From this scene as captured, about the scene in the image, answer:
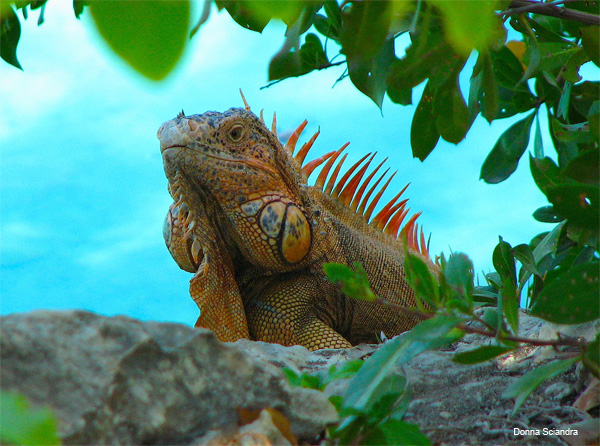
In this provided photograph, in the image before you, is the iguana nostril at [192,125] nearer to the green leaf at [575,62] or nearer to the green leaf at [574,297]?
the green leaf at [575,62]

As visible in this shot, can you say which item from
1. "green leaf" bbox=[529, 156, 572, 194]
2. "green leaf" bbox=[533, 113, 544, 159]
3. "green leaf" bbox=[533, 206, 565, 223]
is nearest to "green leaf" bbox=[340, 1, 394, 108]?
"green leaf" bbox=[529, 156, 572, 194]

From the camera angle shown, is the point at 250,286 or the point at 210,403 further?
the point at 250,286

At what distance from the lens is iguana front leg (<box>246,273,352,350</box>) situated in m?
3.97

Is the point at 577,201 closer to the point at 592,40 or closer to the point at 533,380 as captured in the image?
the point at 533,380

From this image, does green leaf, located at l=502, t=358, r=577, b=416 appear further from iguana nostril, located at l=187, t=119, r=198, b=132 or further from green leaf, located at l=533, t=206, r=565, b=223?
iguana nostril, located at l=187, t=119, r=198, b=132

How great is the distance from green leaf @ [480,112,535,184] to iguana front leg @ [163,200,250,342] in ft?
5.79

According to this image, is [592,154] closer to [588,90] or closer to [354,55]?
[354,55]

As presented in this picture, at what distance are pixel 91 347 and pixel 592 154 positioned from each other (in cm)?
153

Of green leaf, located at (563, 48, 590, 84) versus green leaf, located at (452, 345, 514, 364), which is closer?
green leaf, located at (452, 345, 514, 364)

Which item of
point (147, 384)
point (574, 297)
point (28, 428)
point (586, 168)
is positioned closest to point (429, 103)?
point (586, 168)

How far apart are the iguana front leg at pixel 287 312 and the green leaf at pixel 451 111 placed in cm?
221

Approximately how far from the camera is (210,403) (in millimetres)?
1343

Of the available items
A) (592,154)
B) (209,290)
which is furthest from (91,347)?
(209,290)

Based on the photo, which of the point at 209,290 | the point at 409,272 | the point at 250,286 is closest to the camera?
the point at 409,272
